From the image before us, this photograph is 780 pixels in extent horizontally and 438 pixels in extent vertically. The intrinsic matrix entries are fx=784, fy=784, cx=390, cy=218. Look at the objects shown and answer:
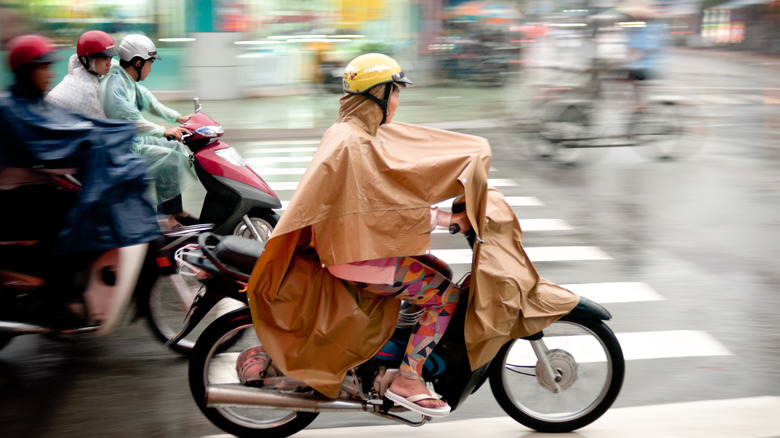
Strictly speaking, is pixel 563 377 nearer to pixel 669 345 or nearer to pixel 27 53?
pixel 669 345

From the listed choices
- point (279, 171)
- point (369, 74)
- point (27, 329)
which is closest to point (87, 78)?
point (27, 329)

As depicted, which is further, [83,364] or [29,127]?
[83,364]

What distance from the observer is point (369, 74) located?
10.8 feet

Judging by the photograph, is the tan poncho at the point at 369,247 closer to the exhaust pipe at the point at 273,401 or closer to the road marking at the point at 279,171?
the exhaust pipe at the point at 273,401

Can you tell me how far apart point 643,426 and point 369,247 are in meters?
1.89

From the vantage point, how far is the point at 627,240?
24.3 feet

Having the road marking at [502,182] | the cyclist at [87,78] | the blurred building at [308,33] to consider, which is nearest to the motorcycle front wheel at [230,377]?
the cyclist at [87,78]

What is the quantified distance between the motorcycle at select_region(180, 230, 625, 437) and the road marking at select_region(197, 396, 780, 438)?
0.14m

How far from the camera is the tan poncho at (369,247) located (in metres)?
3.19

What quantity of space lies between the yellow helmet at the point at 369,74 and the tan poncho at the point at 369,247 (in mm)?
72

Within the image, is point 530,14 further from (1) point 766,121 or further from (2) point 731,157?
(2) point 731,157

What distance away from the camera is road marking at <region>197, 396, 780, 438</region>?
392cm

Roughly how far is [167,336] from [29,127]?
4.91 feet

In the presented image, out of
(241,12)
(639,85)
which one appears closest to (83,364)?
(639,85)
